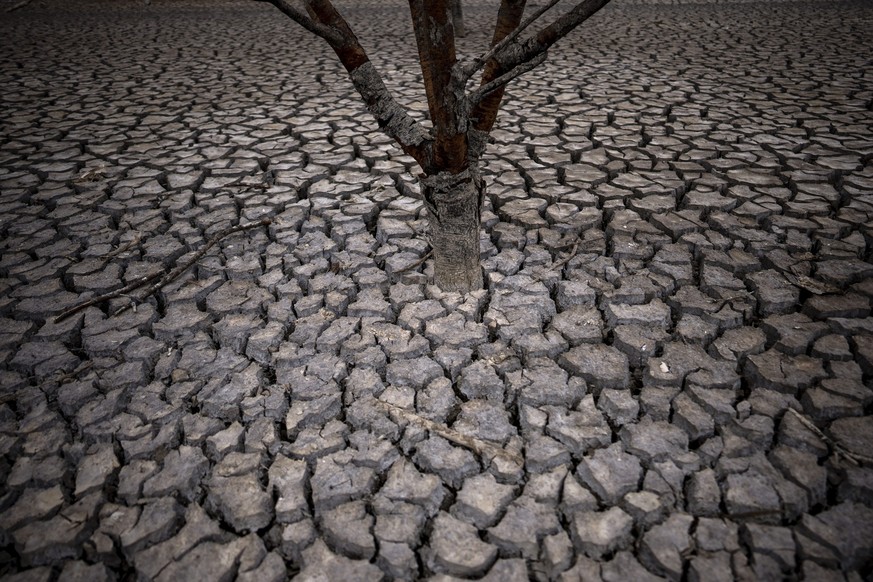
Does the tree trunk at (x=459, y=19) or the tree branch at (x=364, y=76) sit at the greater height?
the tree branch at (x=364, y=76)

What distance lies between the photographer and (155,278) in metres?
1.99

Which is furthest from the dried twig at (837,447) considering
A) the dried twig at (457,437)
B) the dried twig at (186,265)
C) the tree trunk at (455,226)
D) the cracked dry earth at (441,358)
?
the dried twig at (186,265)

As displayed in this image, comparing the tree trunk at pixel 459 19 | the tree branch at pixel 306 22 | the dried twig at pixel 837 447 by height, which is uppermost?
the tree branch at pixel 306 22

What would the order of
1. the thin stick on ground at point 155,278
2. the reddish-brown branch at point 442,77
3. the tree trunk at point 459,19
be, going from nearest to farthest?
the reddish-brown branch at point 442,77
the thin stick on ground at point 155,278
the tree trunk at point 459,19

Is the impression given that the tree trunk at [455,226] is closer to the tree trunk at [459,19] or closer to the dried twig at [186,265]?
the dried twig at [186,265]

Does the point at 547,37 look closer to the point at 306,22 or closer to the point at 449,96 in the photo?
the point at 449,96

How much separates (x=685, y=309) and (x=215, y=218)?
1973 mm

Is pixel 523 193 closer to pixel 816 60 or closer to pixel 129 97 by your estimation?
pixel 129 97

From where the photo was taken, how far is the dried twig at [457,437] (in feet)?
4.26

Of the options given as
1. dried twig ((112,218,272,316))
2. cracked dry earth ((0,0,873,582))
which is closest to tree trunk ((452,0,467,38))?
cracked dry earth ((0,0,873,582))

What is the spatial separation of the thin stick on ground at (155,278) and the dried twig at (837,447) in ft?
6.66

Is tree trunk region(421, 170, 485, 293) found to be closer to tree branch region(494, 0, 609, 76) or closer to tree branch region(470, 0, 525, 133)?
tree branch region(470, 0, 525, 133)

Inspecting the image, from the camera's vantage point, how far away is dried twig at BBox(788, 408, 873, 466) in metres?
1.22

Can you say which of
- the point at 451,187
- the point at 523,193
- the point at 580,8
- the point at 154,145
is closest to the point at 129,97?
the point at 154,145
